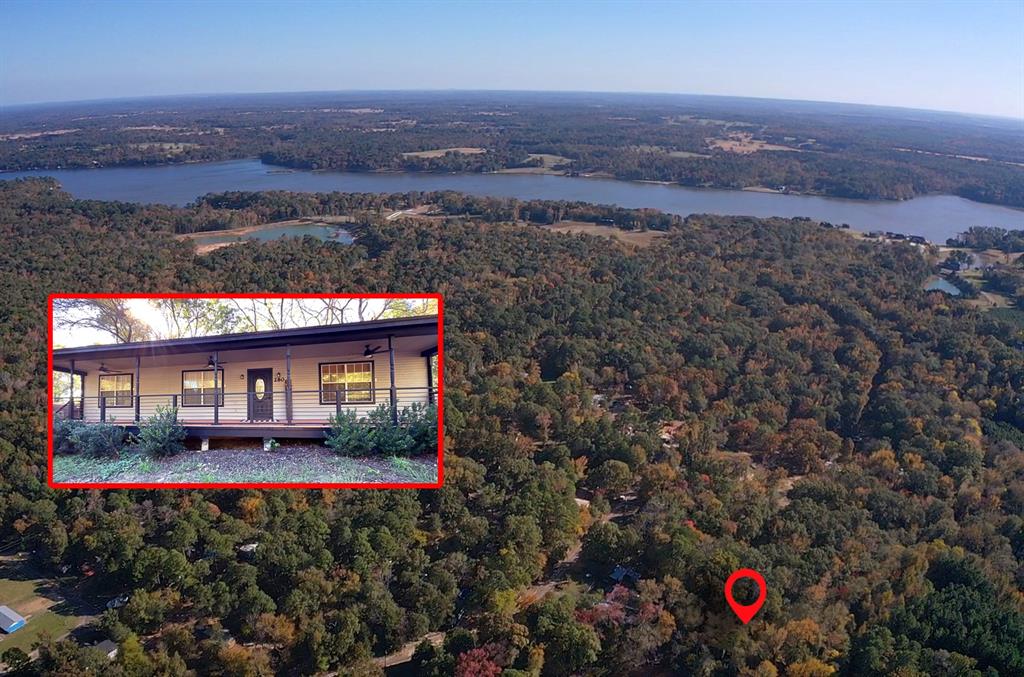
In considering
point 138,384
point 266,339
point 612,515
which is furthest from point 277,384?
point 612,515

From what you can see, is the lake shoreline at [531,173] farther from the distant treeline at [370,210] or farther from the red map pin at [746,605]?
the red map pin at [746,605]

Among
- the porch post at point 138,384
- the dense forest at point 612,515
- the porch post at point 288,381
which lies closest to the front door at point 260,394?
the porch post at point 288,381

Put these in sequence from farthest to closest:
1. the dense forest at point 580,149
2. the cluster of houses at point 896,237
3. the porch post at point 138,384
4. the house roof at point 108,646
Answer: the dense forest at point 580,149, the cluster of houses at point 896,237, the house roof at point 108,646, the porch post at point 138,384

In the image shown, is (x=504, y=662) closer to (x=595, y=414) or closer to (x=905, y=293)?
(x=595, y=414)

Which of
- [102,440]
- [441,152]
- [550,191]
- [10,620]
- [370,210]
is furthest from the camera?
[441,152]

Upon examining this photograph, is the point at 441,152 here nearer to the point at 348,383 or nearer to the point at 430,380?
the point at 430,380
